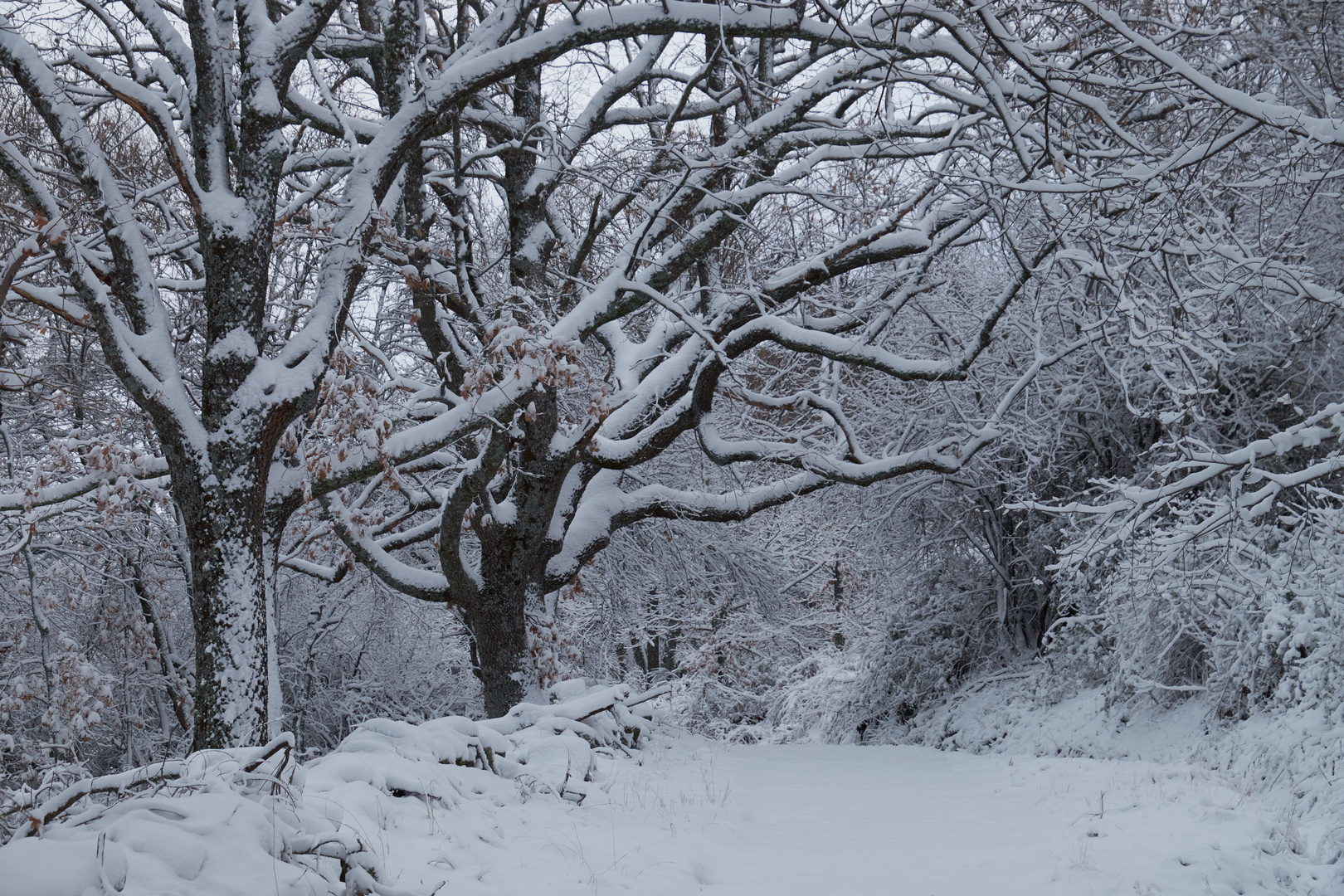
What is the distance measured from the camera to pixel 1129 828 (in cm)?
568

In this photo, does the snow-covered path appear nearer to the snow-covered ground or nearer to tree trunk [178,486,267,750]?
the snow-covered ground

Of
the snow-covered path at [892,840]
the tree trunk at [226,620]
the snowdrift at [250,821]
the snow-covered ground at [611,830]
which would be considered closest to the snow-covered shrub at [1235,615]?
the snow-covered ground at [611,830]

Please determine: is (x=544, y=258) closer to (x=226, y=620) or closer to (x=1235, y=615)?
(x=226, y=620)

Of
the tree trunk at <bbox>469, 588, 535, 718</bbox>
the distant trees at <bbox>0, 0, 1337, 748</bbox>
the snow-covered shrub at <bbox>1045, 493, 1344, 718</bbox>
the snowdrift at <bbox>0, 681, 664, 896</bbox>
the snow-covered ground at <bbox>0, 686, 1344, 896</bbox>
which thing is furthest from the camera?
the tree trunk at <bbox>469, 588, 535, 718</bbox>

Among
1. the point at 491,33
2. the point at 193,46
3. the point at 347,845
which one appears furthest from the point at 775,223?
the point at 347,845

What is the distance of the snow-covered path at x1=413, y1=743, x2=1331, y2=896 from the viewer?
15.0 feet

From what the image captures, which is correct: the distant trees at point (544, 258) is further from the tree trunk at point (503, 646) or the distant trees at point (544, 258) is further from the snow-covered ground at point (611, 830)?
the snow-covered ground at point (611, 830)

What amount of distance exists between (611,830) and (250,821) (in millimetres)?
2589

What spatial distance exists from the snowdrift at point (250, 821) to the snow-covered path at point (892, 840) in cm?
36

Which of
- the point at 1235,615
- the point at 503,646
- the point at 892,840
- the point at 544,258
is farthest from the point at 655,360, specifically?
the point at 892,840

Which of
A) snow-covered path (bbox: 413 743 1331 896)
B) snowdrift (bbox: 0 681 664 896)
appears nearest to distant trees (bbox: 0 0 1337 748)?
Result: snowdrift (bbox: 0 681 664 896)

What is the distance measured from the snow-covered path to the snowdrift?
0.36m

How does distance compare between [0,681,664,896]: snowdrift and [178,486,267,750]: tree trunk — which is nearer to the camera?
[0,681,664,896]: snowdrift

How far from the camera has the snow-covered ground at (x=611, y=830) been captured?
9.83 feet
